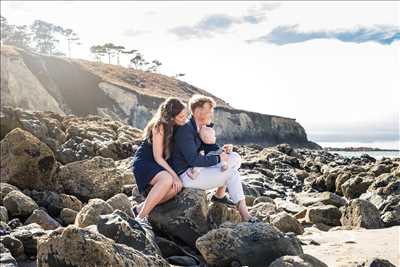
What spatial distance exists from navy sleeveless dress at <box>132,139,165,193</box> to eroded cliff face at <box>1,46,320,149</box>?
47854mm

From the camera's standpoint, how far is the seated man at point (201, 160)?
Answer: 749 centimetres

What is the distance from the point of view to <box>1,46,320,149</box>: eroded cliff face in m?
54.7

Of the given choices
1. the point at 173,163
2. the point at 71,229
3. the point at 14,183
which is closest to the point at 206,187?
the point at 173,163

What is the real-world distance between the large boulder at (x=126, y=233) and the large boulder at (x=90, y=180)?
6036mm

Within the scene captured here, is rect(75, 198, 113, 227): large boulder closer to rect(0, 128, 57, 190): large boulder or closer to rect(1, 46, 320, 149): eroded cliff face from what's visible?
rect(0, 128, 57, 190): large boulder

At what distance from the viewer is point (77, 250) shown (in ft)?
15.1

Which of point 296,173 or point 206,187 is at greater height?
point 206,187

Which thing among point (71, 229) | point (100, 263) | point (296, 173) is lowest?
point (296, 173)

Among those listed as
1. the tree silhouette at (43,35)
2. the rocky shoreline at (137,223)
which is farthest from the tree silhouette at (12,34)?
the rocky shoreline at (137,223)

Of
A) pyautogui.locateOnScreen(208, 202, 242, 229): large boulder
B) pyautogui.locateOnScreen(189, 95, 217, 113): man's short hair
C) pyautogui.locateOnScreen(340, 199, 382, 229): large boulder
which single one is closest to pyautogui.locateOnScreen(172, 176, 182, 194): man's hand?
pyautogui.locateOnScreen(208, 202, 242, 229): large boulder

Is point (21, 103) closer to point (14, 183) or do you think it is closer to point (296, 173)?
point (296, 173)

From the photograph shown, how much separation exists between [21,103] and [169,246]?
49.7 metres

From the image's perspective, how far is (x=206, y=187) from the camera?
305 inches

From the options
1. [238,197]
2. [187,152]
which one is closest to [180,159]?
[187,152]
